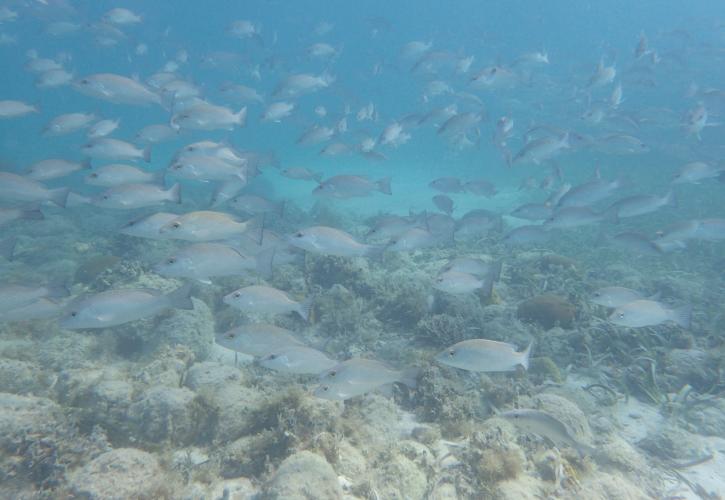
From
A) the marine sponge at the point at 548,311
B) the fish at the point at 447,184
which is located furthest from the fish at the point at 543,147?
the marine sponge at the point at 548,311

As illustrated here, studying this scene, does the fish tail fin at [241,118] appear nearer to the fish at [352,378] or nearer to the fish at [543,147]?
the fish at [543,147]

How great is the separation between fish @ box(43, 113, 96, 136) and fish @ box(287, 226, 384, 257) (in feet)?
26.2

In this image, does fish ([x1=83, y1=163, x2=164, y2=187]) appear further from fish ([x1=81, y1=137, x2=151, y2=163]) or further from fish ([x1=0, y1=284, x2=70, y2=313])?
fish ([x1=0, y1=284, x2=70, y2=313])

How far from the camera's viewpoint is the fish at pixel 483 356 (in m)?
4.42

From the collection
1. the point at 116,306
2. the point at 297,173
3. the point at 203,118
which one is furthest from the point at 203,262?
the point at 297,173

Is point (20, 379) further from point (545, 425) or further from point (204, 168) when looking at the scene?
point (545, 425)

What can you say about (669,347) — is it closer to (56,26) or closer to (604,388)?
(604,388)

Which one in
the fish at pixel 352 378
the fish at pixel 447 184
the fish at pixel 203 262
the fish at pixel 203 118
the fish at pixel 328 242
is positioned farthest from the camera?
the fish at pixel 447 184

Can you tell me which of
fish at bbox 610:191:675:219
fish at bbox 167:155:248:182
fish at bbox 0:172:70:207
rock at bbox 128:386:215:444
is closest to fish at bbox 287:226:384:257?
rock at bbox 128:386:215:444

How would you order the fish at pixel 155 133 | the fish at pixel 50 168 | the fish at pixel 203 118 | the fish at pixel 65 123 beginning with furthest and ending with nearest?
the fish at pixel 65 123, the fish at pixel 155 133, the fish at pixel 203 118, the fish at pixel 50 168

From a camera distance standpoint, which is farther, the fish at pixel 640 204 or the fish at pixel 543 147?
the fish at pixel 543 147

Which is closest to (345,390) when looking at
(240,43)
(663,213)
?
(663,213)

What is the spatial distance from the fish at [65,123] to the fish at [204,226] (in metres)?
7.19

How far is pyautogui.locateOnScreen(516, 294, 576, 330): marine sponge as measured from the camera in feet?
25.2
